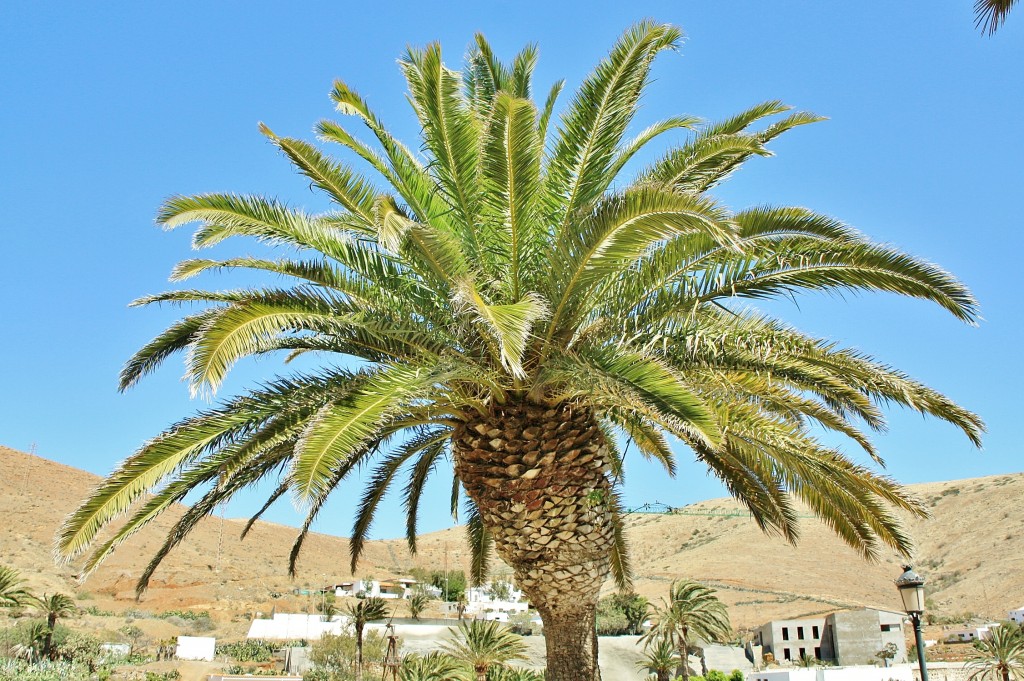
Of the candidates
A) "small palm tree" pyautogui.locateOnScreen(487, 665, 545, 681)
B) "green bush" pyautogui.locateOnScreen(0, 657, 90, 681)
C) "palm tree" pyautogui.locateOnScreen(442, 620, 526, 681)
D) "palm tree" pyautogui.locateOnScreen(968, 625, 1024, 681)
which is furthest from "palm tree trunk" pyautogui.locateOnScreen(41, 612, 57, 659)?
"palm tree" pyautogui.locateOnScreen(968, 625, 1024, 681)

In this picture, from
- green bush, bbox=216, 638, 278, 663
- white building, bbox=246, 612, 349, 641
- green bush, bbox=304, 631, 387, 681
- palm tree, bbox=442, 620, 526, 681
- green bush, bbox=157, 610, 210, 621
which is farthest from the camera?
green bush, bbox=157, 610, 210, 621

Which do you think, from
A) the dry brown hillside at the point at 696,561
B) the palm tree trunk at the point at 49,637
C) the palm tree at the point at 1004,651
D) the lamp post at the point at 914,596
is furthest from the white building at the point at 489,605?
the lamp post at the point at 914,596

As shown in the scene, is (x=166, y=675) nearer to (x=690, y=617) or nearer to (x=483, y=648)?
(x=483, y=648)

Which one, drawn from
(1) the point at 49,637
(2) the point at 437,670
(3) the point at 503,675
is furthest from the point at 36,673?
(1) the point at 49,637

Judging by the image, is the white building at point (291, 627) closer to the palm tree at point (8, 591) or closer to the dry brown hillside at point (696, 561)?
the dry brown hillside at point (696, 561)

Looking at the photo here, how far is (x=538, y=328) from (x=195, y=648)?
36.1 metres

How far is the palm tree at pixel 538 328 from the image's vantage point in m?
8.62

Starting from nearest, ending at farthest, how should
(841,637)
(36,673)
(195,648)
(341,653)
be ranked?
(36,673), (341,653), (195,648), (841,637)

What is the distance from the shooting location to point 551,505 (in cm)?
1030

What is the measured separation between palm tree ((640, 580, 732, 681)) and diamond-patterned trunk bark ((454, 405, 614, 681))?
782 inches

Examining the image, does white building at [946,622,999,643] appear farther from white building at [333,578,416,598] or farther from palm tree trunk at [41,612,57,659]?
palm tree trunk at [41,612,57,659]

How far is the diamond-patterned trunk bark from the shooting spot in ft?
33.8

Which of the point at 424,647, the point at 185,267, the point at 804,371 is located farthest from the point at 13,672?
the point at 424,647

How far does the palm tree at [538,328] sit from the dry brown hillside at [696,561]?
45.4m
